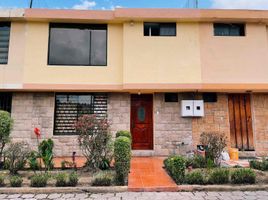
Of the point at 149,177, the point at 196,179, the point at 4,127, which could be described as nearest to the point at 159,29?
the point at 149,177

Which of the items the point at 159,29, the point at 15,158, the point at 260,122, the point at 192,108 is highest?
the point at 159,29

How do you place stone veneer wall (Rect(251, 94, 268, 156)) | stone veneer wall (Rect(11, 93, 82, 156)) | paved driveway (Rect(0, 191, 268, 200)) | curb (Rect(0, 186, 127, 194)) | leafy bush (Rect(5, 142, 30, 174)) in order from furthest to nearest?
stone veneer wall (Rect(251, 94, 268, 156)) → stone veneer wall (Rect(11, 93, 82, 156)) → leafy bush (Rect(5, 142, 30, 174)) → curb (Rect(0, 186, 127, 194)) → paved driveway (Rect(0, 191, 268, 200))

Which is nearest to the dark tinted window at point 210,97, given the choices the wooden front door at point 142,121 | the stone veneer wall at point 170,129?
the stone veneer wall at point 170,129

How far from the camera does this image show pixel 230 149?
912cm

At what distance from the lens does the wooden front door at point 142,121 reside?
376 inches

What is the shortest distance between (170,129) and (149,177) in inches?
143

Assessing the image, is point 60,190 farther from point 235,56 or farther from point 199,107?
point 235,56

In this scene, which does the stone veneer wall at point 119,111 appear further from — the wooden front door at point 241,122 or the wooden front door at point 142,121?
the wooden front door at point 241,122

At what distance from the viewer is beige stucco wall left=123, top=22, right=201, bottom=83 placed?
345 inches

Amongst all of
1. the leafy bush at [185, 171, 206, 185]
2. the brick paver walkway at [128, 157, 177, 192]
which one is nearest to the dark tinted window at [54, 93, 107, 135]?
the brick paver walkway at [128, 157, 177, 192]

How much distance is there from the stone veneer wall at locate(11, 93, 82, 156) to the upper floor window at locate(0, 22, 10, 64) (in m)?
1.55

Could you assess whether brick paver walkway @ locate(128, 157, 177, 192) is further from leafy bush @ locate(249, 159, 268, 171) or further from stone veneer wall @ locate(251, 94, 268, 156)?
stone veneer wall @ locate(251, 94, 268, 156)

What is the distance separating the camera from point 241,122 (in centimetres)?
970

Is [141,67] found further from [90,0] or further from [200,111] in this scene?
[90,0]
